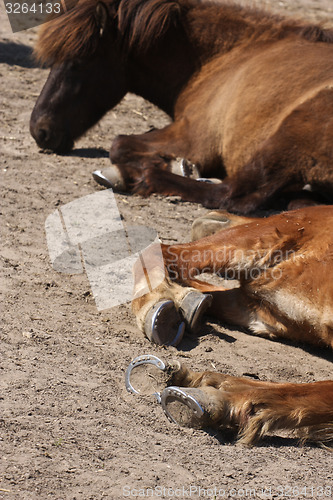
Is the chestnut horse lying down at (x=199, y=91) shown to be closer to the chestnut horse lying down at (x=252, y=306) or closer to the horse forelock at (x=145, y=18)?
the horse forelock at (x=145, y=18)

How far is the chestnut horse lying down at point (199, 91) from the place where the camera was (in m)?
5.14

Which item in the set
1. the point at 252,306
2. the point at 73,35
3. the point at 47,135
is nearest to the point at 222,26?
the point at 73,35

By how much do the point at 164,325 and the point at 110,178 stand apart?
244cm

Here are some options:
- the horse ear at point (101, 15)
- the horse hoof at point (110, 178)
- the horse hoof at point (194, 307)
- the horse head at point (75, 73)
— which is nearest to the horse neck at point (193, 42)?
the horse head at point (75, 73)

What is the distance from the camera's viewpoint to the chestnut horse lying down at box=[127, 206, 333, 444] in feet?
8.27

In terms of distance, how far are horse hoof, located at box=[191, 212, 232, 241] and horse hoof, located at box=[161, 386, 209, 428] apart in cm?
164

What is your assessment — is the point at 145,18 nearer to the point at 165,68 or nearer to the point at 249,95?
the point at 165,68

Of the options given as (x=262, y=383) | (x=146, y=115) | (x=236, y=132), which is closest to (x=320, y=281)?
(x=262, y=383)

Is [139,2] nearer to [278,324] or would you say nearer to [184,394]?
[278,324]

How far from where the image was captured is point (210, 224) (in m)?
3.97

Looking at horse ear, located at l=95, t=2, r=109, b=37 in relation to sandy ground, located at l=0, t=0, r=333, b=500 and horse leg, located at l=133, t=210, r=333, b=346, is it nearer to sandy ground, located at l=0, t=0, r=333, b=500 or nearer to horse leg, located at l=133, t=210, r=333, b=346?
sandy ground, located at l=0, t=0, r=333, b=500

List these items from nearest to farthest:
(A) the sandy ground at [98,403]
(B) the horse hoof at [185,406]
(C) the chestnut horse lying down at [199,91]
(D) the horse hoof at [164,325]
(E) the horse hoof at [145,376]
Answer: (A) the sandy ground at [98,403] → (B) the horse hoof at [185,406] → (E) the horse hoof at [145,376] → (D) the horse hoof at [164,325] → (C) the chestnut horse lying down at [199,91]

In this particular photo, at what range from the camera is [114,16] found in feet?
19.3

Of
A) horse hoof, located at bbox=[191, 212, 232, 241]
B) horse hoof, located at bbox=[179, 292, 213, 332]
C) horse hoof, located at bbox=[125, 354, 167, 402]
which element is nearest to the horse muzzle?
horse hoof, located at bbox=[191, 212, 232, 241]
